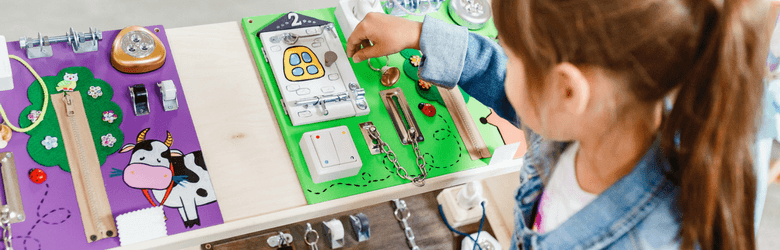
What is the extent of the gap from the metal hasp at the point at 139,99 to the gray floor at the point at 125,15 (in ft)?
3.86

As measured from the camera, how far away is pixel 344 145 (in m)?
1.21

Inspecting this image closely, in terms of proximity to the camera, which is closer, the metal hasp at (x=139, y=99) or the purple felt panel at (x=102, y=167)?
the purple felt panel at (x=102, y=167)

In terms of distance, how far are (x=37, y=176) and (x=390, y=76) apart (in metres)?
0.70

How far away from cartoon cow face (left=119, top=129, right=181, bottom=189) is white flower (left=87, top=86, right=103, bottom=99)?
0.12 metres

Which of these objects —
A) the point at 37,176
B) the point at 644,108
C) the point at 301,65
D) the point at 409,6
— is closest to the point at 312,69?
the point at 301,65

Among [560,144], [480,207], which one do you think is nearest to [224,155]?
[480,207]

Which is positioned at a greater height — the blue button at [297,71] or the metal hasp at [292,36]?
the metal hasp at [292,36]

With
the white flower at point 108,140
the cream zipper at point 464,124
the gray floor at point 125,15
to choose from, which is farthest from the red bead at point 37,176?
the gray floor at point 125,15

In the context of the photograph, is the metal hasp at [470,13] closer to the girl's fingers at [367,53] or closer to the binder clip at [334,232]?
the girl's fingers at [367,53]

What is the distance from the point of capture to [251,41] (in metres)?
1.36

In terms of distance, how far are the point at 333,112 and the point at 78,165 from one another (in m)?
0.48

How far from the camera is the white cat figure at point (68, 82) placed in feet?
3.89

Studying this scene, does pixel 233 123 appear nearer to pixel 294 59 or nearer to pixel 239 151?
pixel 239 151

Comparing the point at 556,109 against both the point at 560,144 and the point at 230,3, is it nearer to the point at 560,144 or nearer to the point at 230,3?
the point at 560,144
